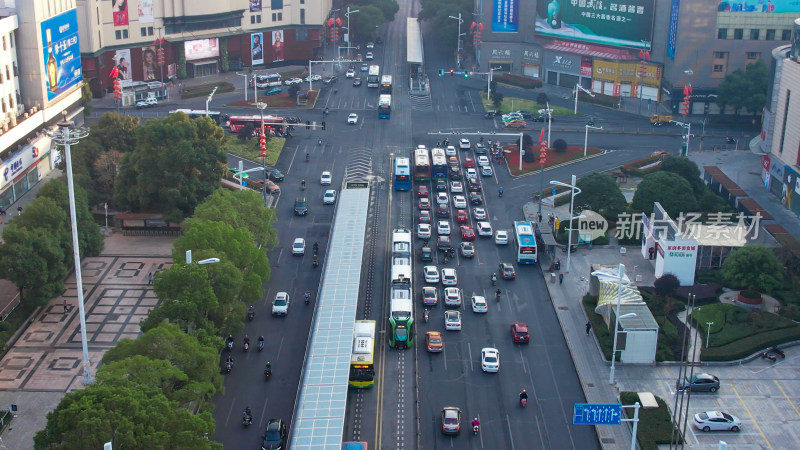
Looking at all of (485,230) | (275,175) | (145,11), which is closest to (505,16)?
(145,11)

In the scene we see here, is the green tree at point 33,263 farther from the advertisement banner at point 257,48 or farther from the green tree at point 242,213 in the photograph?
the advertisement banner at point 257,48

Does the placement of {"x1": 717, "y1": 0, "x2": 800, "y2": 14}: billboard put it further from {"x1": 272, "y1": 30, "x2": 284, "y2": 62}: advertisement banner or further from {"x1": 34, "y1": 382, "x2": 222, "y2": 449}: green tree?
{"x1": 34, "y1": 382, "x2": 222, "y2": 449}: green tree

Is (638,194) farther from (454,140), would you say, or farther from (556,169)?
(454,140)

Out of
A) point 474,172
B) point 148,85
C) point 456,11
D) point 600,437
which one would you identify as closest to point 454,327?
point 600,437

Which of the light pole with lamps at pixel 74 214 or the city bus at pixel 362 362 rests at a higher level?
the light pole with lamps at pixel 74 214

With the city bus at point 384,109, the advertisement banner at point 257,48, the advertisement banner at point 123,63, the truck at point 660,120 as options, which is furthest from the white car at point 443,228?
the advertisement banner at point 257,48

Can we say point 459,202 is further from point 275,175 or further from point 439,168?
point 275,175
